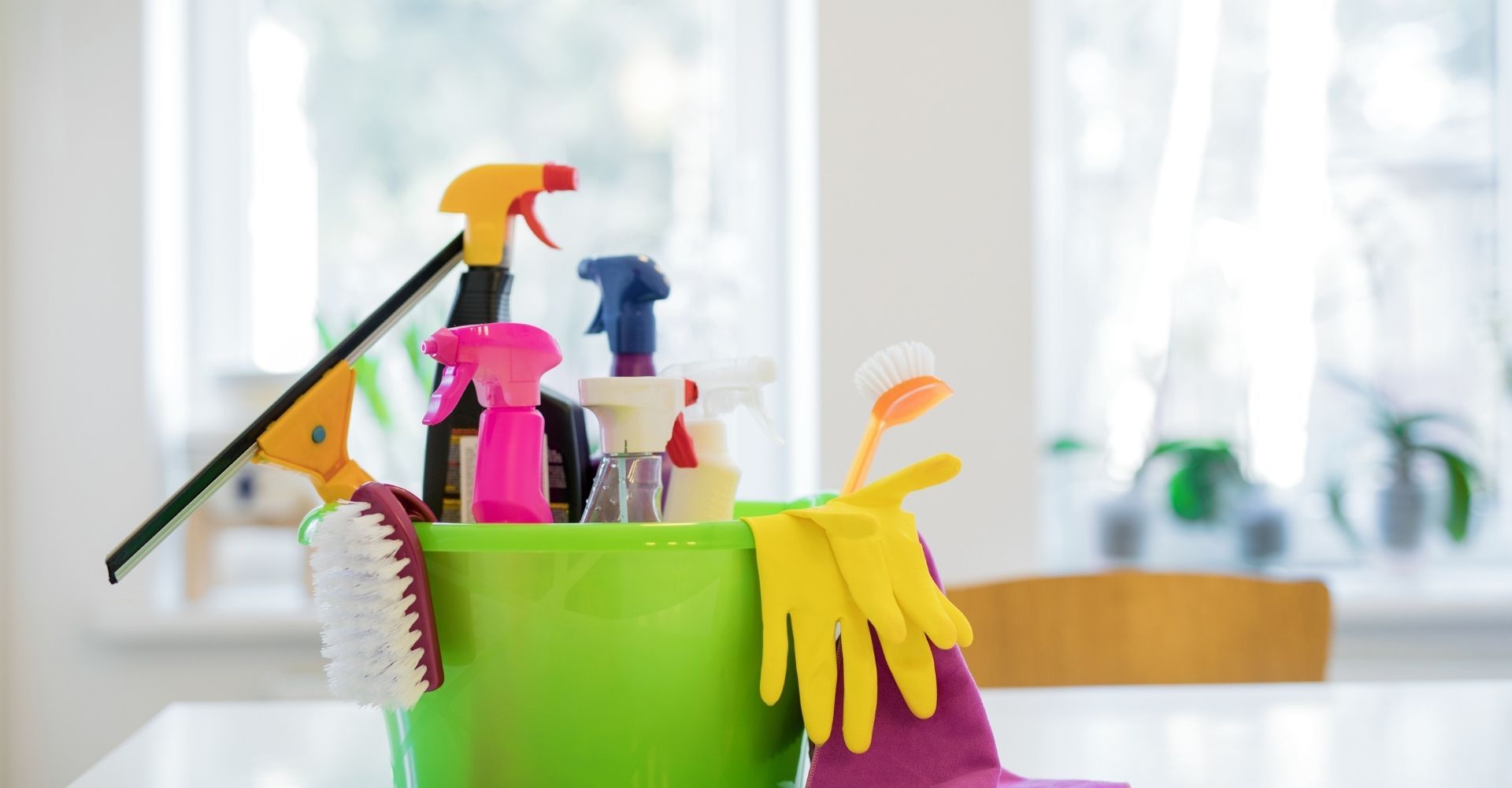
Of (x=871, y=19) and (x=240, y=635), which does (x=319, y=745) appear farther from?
(x=871, y=19)

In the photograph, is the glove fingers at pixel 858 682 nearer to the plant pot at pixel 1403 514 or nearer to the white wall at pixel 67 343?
the white wall at pixel 67 343

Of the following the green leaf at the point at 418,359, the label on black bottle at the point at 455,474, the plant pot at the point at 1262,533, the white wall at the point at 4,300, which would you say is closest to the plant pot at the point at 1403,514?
the plant pot at the point at 1262,533

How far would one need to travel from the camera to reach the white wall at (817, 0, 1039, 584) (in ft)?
4.71

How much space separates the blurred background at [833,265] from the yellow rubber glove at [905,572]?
1.04 meters


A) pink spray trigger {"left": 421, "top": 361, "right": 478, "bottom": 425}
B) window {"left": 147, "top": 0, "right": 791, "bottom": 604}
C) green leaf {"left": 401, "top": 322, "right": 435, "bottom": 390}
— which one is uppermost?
window {"left": 147, "top": 0, "right": 791, "bottom": 604}

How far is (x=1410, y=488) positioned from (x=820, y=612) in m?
1.60

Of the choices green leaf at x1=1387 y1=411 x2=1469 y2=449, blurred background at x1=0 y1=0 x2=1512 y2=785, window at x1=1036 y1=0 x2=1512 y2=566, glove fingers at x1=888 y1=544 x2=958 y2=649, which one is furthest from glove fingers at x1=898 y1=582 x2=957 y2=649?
green leaf at x1=1387 y1=411 x2=1469 y2=449

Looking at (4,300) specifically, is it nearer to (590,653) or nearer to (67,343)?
(67,343)

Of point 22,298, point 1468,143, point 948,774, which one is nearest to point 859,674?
point 948,774

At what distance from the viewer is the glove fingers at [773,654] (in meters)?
0.35

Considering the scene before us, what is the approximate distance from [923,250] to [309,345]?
0.91 m

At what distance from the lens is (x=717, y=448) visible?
1.38 ft

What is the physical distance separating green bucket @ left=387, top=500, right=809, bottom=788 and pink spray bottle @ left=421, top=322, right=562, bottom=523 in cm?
3

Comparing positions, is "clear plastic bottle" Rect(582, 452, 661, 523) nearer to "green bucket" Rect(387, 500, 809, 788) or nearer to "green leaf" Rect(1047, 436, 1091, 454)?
"green bucket" Rect(387, 500, 809, 788)
